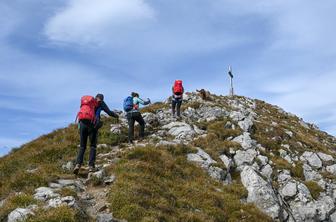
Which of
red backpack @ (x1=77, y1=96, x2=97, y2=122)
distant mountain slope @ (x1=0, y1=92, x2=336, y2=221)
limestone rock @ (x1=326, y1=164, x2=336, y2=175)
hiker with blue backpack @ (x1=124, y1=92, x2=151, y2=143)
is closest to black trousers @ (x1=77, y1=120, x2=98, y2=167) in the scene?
red backpack @ (x1=77, y1=96, x2=97, y2=122)

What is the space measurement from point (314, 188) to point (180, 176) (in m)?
7.50

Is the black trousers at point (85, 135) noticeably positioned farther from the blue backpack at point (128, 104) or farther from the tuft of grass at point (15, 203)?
the blue backpack at point (128, 104)

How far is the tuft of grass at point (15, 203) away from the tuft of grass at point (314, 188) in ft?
45.3

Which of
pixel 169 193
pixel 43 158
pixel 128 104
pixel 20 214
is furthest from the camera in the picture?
pixel 128 104

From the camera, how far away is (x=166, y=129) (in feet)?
81.9

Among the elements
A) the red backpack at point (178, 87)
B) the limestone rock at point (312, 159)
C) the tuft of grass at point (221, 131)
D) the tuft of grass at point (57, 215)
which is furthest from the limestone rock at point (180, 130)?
the tuft of grass at point (57, 215)

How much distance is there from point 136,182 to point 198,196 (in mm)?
2810

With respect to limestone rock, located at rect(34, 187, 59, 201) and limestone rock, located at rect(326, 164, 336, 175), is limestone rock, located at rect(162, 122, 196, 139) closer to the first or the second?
limestone rock, located at rect(326, 164, 336, 175)

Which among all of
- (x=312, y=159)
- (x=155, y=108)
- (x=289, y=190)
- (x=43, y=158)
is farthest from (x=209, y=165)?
(x=155, y=108)

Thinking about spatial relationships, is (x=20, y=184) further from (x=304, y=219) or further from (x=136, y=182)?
(x=304, y=219)

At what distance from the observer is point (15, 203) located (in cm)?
1287

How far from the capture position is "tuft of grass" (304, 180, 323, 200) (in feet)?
64.4

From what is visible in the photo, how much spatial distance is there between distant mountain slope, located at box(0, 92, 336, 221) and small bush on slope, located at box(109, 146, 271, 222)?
4cm

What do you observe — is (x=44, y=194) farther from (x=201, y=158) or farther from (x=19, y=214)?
(x=201, y=158)
